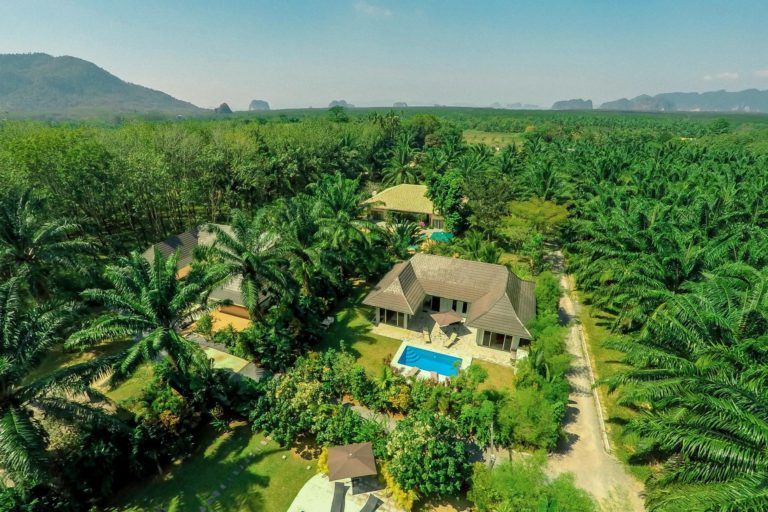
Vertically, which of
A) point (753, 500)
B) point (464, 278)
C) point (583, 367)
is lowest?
point (583, 367)

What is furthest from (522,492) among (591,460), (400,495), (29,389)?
(29,389)

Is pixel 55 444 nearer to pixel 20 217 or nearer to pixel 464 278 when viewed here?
pixel 20 217

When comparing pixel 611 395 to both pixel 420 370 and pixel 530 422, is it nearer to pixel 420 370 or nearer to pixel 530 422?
pixel 530 422

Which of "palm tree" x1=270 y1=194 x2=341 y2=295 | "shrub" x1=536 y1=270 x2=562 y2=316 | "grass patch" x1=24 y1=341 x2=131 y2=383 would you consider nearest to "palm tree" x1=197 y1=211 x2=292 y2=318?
"palm tree" x1=270 y1=194 x2=341 y2=295

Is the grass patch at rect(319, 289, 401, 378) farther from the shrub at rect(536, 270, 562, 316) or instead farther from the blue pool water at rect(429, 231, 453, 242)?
the blue pool water at rect(429, 231, 453, 242)

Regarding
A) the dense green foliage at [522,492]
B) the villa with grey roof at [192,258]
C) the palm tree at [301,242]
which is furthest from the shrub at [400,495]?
the villa with grey roof at [192,258]

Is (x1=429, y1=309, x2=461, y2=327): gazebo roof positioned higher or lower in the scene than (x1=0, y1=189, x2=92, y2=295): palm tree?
lower

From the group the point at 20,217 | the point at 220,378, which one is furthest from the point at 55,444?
the point at 20,217
